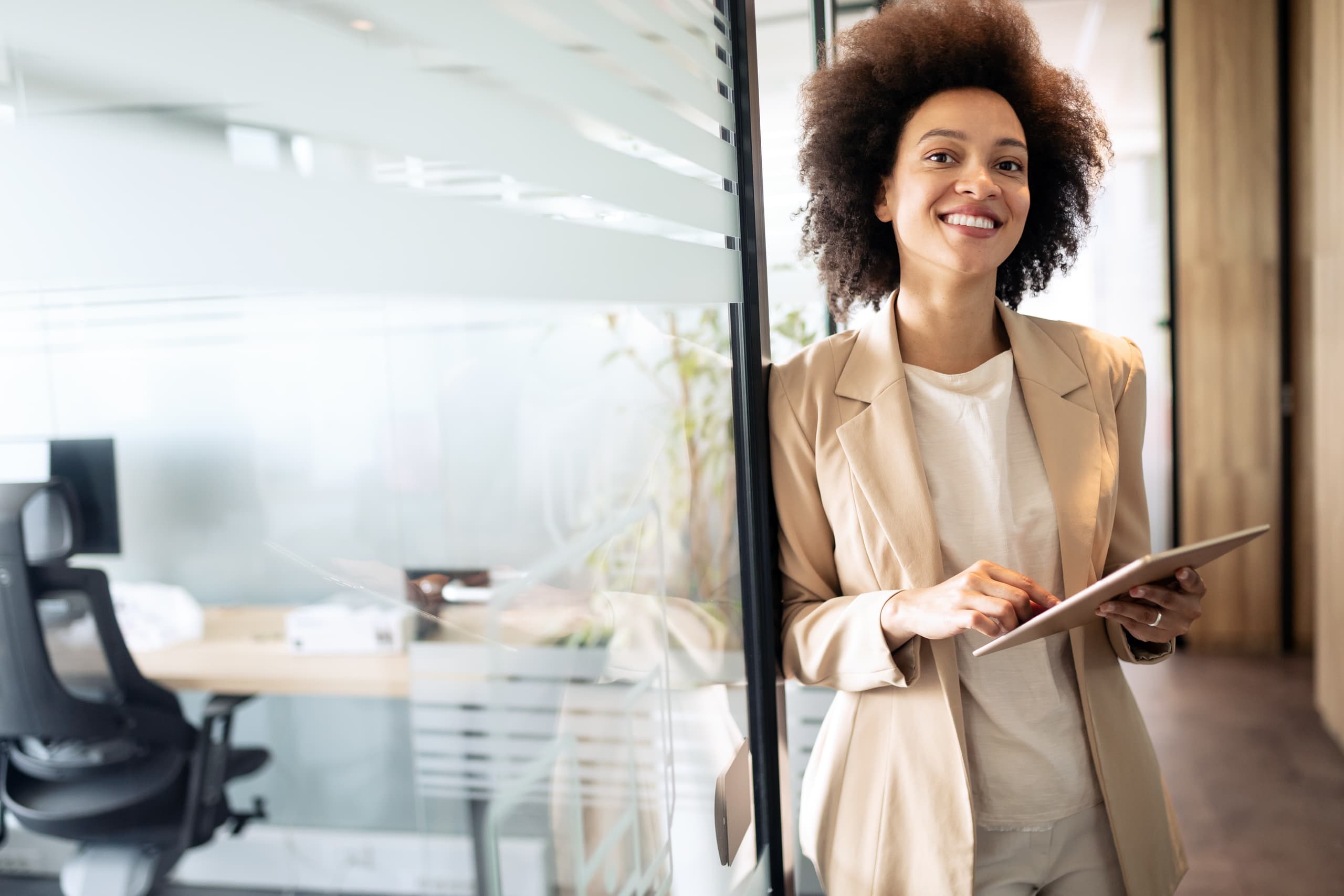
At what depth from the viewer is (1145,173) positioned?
497 centimetres

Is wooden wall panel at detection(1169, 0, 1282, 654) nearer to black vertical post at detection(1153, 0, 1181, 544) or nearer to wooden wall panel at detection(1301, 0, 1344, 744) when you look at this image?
black vertical post at detection(1153, 0, 1181, 544)

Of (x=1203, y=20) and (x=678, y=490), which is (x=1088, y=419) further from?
(x=1203, y=20)

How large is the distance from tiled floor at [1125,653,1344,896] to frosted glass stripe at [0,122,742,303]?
2.93 m

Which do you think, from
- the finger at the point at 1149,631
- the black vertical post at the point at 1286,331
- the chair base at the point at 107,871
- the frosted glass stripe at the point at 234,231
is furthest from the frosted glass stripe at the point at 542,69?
the black vertical post at the point at 1286,331

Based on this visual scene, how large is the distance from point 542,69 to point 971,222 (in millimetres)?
687

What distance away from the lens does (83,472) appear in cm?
41

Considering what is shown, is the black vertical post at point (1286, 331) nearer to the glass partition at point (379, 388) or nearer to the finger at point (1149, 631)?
the finger at point (1149, 631)

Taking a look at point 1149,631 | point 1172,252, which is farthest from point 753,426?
point 1172,252

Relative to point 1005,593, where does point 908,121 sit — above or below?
above

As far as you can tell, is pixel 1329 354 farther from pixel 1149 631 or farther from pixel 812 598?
pixel 812 598

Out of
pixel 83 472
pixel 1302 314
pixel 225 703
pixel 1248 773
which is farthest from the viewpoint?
pixel 1302 314

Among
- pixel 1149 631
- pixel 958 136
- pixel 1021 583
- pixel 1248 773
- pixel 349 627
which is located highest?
pixel 958 136

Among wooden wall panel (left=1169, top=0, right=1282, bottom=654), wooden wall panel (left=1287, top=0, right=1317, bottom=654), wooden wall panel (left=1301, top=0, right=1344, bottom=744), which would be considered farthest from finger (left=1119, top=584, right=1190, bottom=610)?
wooden wall panel (left=1169, top=0, right=1282, bottom=654)

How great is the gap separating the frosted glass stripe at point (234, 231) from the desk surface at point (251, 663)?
6.5 inches
